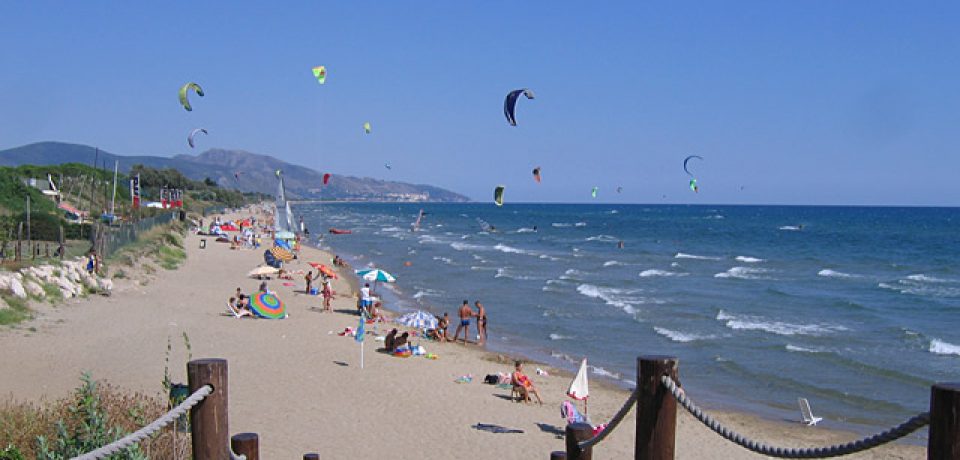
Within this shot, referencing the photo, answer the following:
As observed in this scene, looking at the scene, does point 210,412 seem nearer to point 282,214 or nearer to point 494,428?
point 494,428

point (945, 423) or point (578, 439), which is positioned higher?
point (945, 423)

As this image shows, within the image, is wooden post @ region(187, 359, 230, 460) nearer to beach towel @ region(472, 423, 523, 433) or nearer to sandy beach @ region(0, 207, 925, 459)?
sandy beach @ region(0, 207, 925, 459)

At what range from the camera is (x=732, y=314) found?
942 inches

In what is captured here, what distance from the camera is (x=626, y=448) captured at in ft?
35.2

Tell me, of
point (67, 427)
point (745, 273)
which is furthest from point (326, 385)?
point (745, 273)

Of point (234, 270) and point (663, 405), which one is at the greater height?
point (663, 405)

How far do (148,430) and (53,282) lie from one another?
17.0 m

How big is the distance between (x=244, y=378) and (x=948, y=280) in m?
34.3

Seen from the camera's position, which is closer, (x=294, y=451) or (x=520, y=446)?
(x=294, y=451)

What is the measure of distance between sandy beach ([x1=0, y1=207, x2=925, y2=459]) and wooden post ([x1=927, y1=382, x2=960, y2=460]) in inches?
320

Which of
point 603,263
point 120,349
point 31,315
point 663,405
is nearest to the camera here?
point 663,405

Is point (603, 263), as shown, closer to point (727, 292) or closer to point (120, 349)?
point (727, 292)

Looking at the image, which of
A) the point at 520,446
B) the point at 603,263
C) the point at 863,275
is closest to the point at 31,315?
the point at 520,446

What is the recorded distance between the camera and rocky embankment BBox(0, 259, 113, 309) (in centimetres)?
1623
